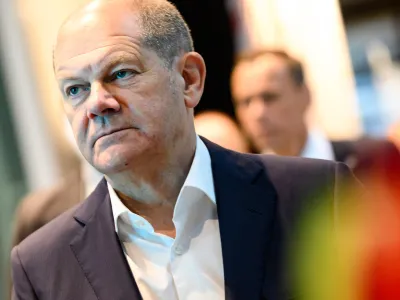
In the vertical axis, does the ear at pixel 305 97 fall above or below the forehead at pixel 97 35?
below

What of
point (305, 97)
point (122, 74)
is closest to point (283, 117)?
point (305, 97)

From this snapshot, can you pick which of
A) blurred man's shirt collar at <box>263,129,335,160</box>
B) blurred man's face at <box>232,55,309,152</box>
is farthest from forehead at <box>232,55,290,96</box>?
blurred man's shirt collar at <box>263,129,335,160</box>

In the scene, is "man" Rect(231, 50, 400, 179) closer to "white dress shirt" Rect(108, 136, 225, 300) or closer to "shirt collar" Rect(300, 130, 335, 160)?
"shirt collar" Rect(300, 130, 335, 160)

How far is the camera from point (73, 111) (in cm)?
105

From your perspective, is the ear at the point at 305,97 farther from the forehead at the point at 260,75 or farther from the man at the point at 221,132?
the man at the point at 221,132

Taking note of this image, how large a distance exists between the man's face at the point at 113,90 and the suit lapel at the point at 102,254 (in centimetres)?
14

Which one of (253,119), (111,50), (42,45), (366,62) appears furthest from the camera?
(42,45)

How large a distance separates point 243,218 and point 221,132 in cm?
50

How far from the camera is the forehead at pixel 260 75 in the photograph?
1.56m

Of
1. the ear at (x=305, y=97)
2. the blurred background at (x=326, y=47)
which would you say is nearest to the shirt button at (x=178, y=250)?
the ear at (x=305, y=97)

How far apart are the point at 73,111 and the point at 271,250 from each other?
37 centimetres

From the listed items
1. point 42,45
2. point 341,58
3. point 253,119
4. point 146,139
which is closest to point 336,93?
point 341,58

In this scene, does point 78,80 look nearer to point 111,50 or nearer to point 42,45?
point 111,50

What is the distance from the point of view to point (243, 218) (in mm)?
1090
